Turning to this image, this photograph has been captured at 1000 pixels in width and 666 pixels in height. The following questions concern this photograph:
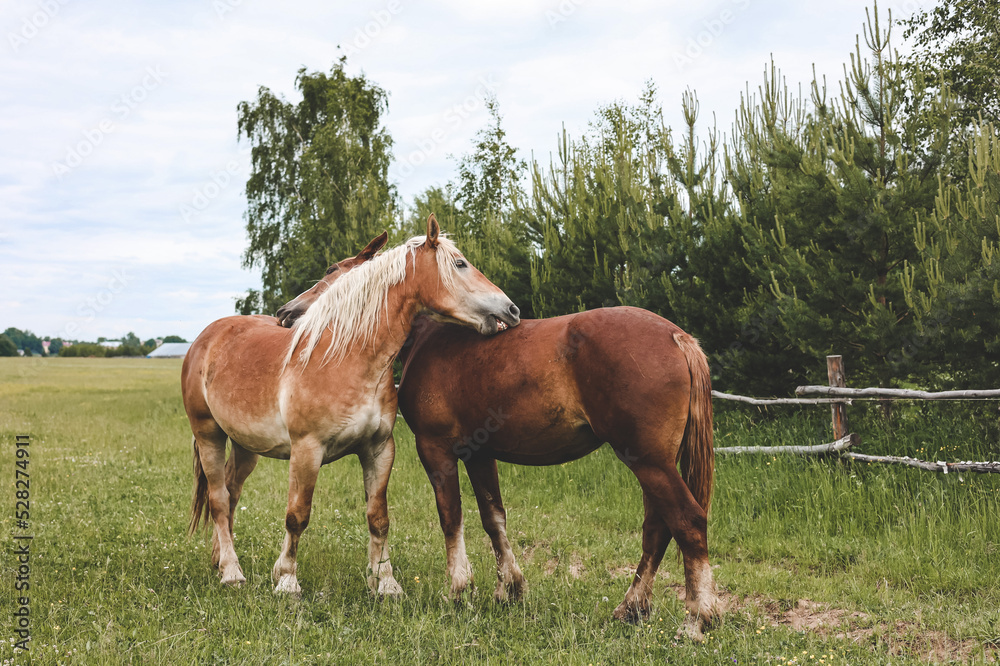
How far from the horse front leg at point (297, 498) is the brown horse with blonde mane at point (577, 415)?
24.3 inches

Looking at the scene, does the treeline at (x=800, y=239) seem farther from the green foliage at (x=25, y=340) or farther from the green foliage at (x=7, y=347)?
the green foliage at (x=7, y=347)

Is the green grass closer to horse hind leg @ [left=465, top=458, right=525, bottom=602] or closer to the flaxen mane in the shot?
horse hind leg @ [left=465, top=458, right=525, bottom=602]

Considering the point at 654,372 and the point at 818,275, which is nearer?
the point at 654,372

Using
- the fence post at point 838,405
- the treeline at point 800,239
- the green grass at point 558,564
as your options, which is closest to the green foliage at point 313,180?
the treeline at point 800,239

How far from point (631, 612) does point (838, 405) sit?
384cm

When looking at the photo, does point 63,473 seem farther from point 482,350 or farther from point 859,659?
point 859,659

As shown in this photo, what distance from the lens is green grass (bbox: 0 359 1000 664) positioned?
128 inches

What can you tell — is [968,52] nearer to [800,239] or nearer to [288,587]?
[800,239]

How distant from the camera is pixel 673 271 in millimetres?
8734

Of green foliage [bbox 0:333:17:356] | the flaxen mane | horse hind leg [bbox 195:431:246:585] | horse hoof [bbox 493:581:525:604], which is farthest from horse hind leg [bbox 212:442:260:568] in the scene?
green foliage [bbox 0:333:17:356]

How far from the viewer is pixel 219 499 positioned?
15.3 ft

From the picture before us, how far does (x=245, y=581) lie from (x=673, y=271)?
21.0 ft

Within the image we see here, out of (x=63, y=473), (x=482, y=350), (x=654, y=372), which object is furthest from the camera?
(x=63, y=473)

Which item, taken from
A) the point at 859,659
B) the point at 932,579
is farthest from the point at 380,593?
the point at 932,579
